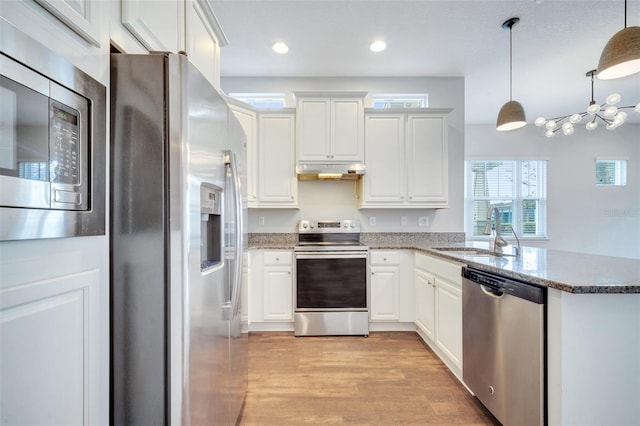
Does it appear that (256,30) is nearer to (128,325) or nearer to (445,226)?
(128,325)

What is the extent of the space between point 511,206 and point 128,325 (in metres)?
6.08

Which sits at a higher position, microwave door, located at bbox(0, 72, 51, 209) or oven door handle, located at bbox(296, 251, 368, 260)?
microwave door, located at bbox(0, 72, 51, 209)

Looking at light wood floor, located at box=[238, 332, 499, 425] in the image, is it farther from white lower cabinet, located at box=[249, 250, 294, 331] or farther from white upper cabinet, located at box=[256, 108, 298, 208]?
white upper cabinet, located at box=[256, 108, 298, 208]

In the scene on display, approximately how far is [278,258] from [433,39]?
2.75 metres

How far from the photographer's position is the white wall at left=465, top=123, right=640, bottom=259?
16.6 feet

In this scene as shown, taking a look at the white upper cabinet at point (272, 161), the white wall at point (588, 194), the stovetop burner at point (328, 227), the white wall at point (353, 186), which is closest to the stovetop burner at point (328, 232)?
the stovetop burner at point (328, 227)

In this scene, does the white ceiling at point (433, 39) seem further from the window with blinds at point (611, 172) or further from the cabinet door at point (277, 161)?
the window with blinds at point (611, 172)

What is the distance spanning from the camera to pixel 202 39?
1.58m

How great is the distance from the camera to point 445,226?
11.6ft

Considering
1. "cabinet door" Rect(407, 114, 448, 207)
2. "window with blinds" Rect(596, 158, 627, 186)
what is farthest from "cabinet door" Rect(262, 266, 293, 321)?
"window with blinds" Rect(596, 158, 627, 186)

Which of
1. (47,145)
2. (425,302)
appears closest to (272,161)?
(425,302)

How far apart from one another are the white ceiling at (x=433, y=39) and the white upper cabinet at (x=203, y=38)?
84 centimetres

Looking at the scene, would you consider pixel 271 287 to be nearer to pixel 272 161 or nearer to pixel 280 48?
pixel 272 161

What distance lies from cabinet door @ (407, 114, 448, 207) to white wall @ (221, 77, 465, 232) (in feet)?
1.10
